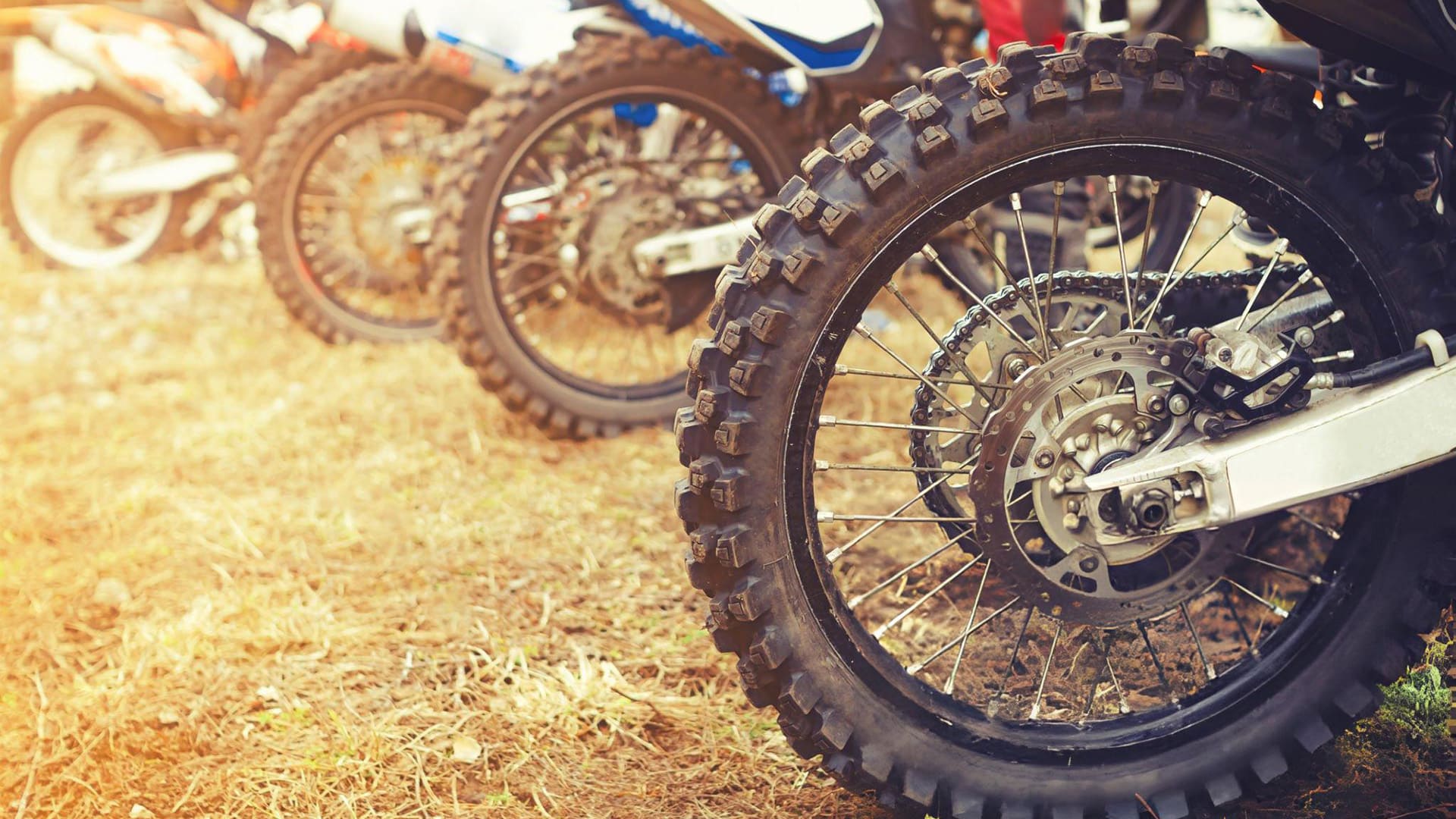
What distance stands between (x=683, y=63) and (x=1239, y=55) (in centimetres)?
200

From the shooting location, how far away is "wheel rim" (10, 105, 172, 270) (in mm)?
6090

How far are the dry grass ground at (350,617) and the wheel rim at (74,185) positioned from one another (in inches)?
85.0

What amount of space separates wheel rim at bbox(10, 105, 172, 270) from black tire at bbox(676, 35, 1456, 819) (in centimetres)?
546

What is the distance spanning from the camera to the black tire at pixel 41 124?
19.8ft

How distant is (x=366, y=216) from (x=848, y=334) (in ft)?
11.4

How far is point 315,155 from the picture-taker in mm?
4473

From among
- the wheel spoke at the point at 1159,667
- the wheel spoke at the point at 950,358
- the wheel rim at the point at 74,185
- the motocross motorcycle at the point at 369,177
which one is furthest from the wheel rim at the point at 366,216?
the wheel spoke at the point at 1159,667

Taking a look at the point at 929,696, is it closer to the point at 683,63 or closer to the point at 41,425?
the point at 683,63

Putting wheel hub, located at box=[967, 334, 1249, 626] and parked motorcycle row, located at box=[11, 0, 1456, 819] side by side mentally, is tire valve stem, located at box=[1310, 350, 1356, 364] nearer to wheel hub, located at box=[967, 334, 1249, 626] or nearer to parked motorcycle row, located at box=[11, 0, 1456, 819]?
parked motorcycle row, located at box=[11, 0, 1456, 819]

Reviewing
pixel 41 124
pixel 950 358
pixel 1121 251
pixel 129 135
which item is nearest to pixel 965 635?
pixel 950 358

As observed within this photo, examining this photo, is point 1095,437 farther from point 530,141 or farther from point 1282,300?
point 530,141

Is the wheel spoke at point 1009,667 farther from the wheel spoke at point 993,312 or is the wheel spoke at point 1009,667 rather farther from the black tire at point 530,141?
the black tire at point 530,141

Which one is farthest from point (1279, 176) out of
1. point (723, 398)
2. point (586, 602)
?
point (586, 602)

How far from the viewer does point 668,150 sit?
3793 mm
